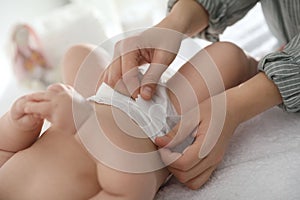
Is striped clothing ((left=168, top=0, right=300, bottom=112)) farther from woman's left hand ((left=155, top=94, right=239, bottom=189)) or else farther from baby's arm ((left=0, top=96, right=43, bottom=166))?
baby's arm ((left=0, top=96, right=43, bottom=166))

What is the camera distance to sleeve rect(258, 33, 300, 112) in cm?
69

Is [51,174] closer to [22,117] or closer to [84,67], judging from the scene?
[22,117]

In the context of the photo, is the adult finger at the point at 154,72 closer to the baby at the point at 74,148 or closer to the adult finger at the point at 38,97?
the baby at the point at 74,148

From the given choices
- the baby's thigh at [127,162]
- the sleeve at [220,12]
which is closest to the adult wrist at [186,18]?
the sleeve at [220,12]

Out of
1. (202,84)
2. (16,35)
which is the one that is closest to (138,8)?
(16,35)

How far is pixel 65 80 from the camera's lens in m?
0.86

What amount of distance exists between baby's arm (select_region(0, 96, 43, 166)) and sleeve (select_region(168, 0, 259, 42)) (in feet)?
1.38

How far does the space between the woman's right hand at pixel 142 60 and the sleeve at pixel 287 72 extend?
0.51 ft

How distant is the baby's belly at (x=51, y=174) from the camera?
1.99 feet

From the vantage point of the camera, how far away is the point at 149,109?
690 millimetres

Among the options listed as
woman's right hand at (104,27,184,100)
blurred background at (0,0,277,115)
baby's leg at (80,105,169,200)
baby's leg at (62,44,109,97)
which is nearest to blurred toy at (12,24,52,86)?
blurred background at (0,0,277,115)

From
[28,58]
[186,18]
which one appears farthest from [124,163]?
[28,58]

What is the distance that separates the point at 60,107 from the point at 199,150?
0.19 meters

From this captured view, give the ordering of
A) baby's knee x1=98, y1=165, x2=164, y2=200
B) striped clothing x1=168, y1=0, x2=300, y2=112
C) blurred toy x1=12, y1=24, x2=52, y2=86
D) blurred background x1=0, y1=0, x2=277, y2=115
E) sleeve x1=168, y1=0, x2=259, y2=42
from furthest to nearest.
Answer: blurred toy x1=12, y1=24, x2=52, y2=86 → blurred background x1=0, y1=0, x2=277, y2=115 → sleeve x1=168, y1=0, x2=259, y2=42 → striped clothing x1=168, y1=0, x2=300, y2=112 → baby's knee x1=98, y1=165, x2=164, y2=200
